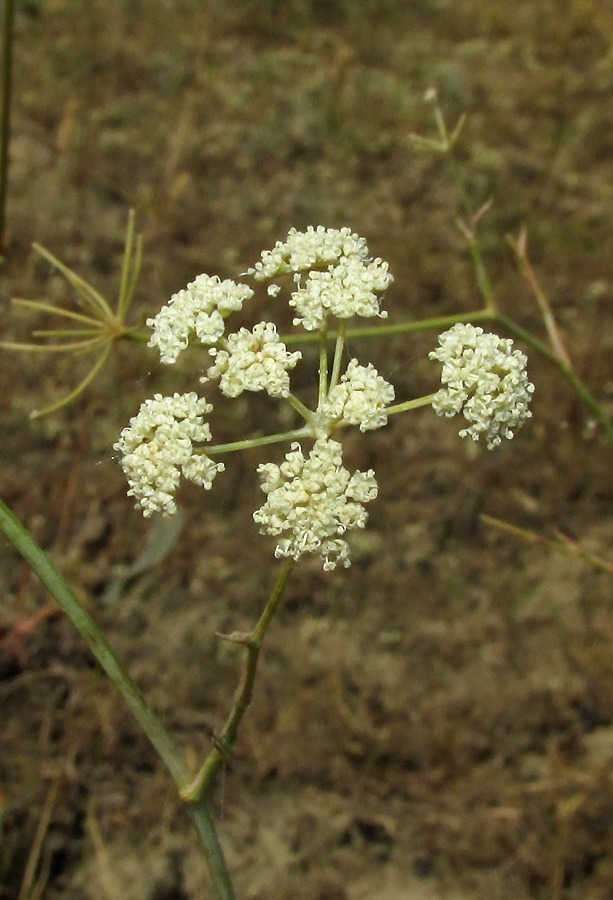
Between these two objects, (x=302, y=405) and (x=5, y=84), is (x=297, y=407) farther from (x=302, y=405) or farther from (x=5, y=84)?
(x=5, y=84)

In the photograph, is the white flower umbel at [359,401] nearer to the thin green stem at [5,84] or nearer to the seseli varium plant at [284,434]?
the seseli varium plant at [284,434]

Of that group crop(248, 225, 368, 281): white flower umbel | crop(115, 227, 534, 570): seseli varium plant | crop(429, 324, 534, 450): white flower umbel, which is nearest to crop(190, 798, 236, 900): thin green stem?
crop(115, 227, 534, 570): seseli varium plant

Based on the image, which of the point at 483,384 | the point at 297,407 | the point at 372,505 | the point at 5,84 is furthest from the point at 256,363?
the point at 372,505

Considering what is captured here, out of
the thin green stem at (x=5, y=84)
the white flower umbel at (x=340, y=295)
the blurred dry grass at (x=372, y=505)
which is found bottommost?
the blurred dry grass at (x=372, y=505)

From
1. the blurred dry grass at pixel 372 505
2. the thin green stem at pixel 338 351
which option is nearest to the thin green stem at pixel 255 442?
the thin green stem at pixel 338 351

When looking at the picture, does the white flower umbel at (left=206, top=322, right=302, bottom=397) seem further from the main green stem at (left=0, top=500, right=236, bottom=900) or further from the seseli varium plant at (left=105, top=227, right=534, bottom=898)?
the main green stem at (left=0, top=500, right=236, bottom=900)

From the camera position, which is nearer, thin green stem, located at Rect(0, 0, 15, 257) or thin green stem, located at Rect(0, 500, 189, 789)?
thin green stem, located at Rect(0, 500, 189, 789)
